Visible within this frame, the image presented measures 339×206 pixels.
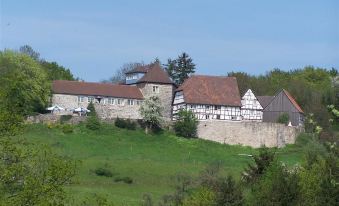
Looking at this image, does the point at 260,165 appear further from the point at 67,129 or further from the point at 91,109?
the point at 91,109

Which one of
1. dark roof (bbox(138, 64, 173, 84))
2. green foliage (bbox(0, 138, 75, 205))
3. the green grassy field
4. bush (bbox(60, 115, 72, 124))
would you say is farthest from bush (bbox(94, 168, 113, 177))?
green foliage (bbox(0, 138, 75, 205))

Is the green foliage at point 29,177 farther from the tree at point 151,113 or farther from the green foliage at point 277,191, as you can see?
the tree at point 151,113

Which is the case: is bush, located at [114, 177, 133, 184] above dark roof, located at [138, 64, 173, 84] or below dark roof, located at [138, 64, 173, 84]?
below

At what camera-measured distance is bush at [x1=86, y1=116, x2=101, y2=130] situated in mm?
63594

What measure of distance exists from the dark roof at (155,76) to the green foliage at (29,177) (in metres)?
53.9

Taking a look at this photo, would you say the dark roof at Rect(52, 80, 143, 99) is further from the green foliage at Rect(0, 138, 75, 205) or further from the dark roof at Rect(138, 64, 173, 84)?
the green foliage at Rect(0, 138, 75, 205)

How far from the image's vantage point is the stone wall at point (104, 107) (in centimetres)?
7006

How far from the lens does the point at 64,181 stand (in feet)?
58.6

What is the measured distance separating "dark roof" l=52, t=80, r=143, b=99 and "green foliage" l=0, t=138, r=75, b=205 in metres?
51.7

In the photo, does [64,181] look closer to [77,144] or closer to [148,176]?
[148,176]

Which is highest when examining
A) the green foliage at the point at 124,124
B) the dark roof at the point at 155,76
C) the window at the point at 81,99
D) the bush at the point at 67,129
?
the dark roof at the point at 155,76

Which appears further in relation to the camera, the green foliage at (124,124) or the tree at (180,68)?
the tree at (180,68)

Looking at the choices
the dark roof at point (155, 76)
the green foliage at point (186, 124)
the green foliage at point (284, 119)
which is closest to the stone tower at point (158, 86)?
the dark roof at point (155, 76)

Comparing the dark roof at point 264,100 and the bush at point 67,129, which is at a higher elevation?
the dark roof at point 264,100
